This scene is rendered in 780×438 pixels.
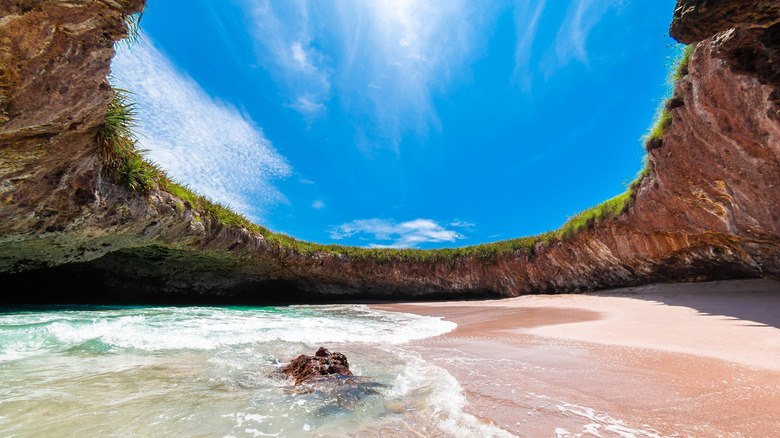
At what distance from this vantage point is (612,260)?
10812 millimetres

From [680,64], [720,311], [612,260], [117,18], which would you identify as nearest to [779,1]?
[680,64]

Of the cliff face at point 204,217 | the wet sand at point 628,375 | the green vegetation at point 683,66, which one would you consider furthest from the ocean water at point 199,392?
the green vegetation at point 683,66

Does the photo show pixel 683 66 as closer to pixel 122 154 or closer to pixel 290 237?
pixel 122 154

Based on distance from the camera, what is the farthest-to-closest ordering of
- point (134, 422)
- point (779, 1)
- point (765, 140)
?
1. point (765, 140)
2. point (779, 1)
3. point (134, 422)

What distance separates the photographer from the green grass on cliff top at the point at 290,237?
5.75 m

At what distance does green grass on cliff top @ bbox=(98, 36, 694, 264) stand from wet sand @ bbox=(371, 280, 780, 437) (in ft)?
16.3

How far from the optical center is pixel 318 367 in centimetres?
262

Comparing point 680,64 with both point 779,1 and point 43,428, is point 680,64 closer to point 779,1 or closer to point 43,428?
point 779,1

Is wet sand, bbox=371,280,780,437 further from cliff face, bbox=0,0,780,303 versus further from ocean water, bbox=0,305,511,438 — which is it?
cliff face, bbox=0,0,780,303

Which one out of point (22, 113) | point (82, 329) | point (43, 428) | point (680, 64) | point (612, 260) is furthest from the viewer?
point (612, 260)

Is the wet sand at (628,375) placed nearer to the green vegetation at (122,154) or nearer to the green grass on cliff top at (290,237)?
the green grass on cliff top at (290,237)

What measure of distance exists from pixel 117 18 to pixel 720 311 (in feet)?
36.0

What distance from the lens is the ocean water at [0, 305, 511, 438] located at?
1.69m

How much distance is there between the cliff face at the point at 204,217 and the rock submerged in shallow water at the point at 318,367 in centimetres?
459
